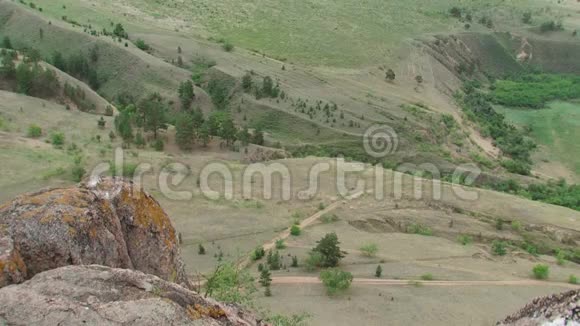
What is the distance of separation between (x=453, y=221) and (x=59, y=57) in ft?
130

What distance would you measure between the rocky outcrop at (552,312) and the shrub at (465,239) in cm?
2619

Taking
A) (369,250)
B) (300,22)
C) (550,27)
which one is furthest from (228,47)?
(550,27)

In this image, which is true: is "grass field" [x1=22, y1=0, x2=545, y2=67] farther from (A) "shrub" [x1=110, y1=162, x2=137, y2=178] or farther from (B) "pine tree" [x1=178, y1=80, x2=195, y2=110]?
(A) "shrub" [x1=110, y1=162, x2=137, y2=178]

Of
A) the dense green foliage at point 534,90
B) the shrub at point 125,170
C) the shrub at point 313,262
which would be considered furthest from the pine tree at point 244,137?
the dense green foliage at point 534,90

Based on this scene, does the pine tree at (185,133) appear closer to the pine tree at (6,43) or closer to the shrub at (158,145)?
the shrub at (158,145)

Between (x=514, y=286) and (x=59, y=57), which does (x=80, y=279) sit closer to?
(x=514, y=286)

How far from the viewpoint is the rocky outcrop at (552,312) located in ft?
23.9

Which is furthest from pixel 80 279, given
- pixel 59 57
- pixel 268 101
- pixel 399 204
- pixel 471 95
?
pixel 471 95

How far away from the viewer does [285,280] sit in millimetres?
27250

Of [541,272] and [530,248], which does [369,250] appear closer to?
[541,272]

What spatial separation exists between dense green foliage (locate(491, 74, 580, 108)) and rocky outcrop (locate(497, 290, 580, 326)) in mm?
66401

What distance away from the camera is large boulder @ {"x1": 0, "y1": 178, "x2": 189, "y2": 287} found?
10.2 metres

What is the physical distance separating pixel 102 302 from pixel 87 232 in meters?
3.29

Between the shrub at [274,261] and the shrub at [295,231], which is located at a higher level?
the shrub at [295,231]
